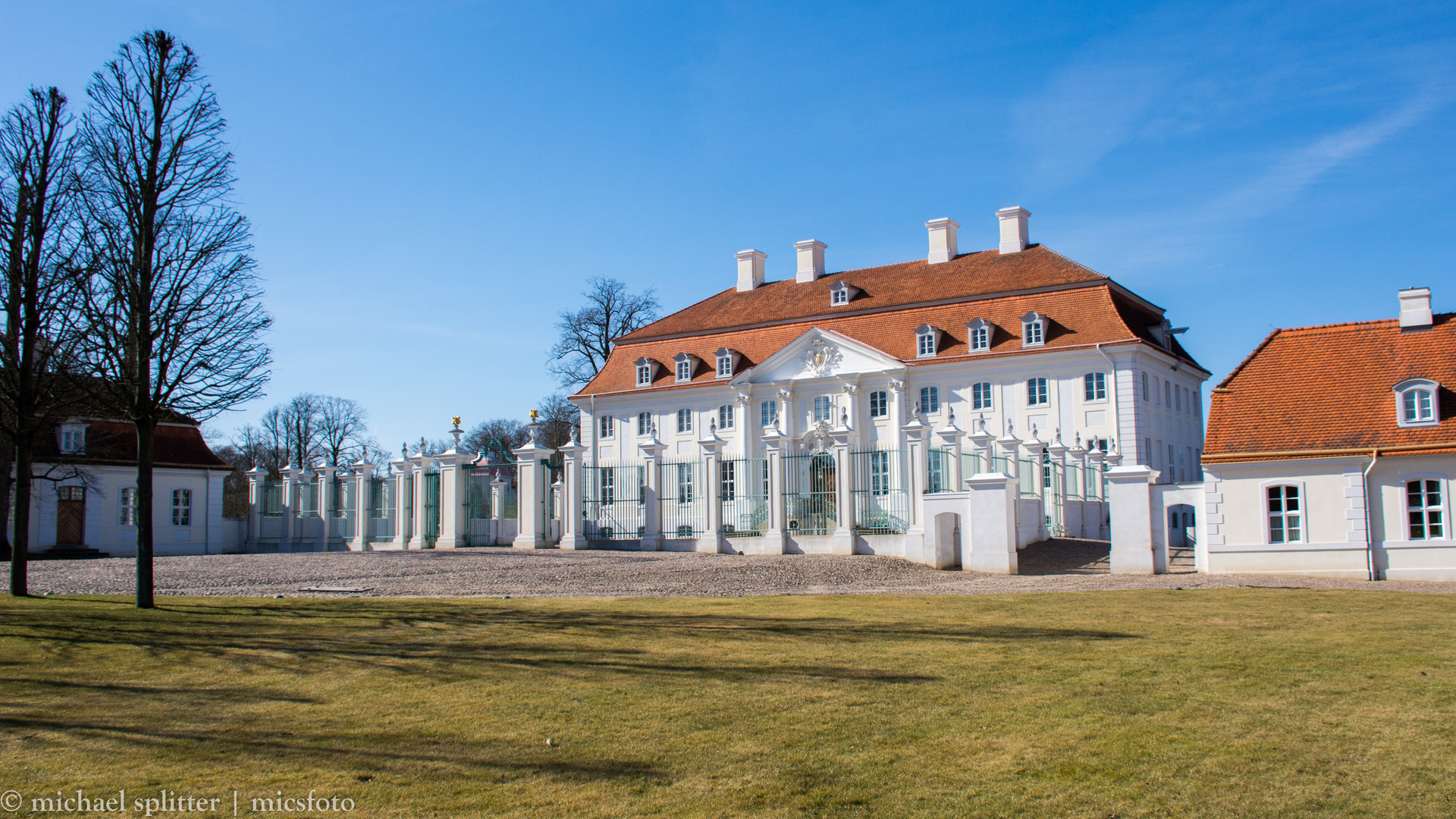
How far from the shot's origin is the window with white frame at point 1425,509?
19.5m

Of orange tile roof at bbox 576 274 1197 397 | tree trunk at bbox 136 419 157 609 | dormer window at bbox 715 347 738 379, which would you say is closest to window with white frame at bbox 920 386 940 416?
orange tile roof at bbox 576 274 1197 397

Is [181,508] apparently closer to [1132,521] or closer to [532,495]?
[532,495]

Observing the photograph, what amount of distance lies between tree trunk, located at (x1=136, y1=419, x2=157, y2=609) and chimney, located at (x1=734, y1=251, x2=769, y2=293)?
135 feet

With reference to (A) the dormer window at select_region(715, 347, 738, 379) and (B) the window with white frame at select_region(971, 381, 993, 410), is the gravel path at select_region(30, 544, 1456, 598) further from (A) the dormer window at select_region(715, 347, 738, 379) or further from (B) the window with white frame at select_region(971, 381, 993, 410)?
(A) the dormer window at select_region(715, 347, 738, 379)

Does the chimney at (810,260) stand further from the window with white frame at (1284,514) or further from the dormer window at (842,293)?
the window with white frame at (1284,514)

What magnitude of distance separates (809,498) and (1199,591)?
10187 mm

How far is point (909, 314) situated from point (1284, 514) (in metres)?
25.7

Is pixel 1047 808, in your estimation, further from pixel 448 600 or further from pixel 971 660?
pixel 448 600

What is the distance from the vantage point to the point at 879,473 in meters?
24.8

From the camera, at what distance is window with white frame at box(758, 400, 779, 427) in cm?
4588

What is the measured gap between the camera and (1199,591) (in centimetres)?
1577

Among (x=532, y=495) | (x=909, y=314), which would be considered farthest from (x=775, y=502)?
(x=909, y=314)

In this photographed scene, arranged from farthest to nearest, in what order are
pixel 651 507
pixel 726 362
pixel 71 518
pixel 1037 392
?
pixel 726 362, pixel 1037 392, pixel 71 518, pixel 651 507

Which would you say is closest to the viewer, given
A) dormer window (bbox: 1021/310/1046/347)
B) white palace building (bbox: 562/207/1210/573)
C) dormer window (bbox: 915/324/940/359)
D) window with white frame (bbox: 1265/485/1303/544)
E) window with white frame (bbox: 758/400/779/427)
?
window with white frame (bbox: 1265/485/1303/544)
